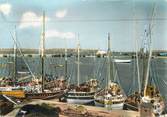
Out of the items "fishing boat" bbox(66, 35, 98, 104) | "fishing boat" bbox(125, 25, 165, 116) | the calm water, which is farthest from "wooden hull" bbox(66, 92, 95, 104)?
"fishing boat" bbox(125, 25, 165, 116)

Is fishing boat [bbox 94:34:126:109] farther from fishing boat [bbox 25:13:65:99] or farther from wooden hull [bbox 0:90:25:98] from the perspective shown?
wooden hull [bbox 0:90:25:98]

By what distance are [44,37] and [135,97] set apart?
1.23 m

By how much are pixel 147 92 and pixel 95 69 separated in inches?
24.4

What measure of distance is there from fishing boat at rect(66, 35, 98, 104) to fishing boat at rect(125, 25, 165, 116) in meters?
0.44

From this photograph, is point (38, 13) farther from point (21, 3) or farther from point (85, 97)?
point (85, 97)

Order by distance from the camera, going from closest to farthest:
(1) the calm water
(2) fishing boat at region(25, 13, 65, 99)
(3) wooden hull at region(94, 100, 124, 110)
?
(1) the calm water → (3) wooden hull at region(94, 100, 124, 110) → (2) fishing boat at region(25, 13, 65, 99)

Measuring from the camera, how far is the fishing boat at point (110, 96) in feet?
15.1

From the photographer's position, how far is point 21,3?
475cm

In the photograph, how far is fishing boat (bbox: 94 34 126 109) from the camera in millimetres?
4617

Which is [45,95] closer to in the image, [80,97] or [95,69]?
[80,97]

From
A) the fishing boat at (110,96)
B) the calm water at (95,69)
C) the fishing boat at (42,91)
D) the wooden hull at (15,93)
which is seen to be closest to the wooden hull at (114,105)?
the fishing boat at (110,96)

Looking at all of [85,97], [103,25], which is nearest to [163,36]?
[103,25]

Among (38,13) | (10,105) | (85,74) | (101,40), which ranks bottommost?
(10,105)

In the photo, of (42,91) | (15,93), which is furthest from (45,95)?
(15,93)
